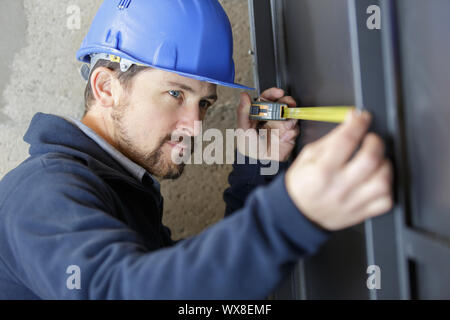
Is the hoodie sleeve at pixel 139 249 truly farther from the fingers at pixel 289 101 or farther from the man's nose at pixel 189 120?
the fingers at pixel 289 101

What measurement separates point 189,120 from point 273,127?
0.34 m

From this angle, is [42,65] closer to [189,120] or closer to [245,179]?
[189,120]

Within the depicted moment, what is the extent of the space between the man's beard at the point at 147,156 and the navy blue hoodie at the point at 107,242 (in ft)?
0.59

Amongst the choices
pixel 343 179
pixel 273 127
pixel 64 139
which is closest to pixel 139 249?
pixel 343 179

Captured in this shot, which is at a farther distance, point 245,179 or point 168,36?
point 245,179

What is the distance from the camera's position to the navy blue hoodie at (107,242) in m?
0.53

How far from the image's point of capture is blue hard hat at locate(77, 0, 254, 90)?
3.82ft

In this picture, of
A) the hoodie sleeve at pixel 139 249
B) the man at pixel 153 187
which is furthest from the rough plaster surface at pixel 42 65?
the hoodie sleeve at pixel 139 249

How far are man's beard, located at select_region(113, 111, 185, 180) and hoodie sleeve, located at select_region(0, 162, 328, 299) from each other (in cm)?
45

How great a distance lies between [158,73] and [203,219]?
830 mm

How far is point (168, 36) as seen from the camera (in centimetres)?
117

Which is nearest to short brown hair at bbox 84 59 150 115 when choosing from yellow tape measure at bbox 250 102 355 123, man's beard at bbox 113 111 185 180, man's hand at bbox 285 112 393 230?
man's beard at bbox 113 111 185 180
